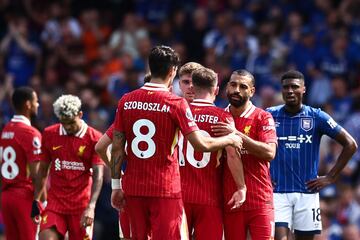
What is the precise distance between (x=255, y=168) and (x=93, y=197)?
2303 millimetres

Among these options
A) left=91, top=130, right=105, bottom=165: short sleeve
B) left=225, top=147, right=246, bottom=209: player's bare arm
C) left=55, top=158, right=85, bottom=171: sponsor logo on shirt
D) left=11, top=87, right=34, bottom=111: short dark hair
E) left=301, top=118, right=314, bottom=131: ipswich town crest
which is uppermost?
left=11, top=87, right=34, bottom=111: short dark hair

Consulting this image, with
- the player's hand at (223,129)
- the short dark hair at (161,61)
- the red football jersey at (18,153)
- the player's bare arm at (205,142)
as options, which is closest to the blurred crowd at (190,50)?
the red football jersey at (18,153)

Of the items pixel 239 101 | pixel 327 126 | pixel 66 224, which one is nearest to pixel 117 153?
pixel 239 101

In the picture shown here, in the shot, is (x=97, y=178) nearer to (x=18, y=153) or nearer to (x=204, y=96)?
(x=18, y=153)

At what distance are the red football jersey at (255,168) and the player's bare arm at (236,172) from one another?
340mm

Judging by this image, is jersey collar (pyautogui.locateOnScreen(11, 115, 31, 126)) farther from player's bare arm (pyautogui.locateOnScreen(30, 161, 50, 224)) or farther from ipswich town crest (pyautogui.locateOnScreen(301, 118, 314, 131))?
ipswich town crest (pyautogui.locateOnScreen(301, 118, 314, 131))

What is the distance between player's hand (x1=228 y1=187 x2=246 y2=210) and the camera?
11.2 metres

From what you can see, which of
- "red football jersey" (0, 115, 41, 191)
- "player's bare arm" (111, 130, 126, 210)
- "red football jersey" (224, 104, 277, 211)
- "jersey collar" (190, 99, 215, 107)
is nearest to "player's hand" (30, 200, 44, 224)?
"red football jersey" (0, 115, 41, 191)

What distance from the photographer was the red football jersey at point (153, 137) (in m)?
10.7

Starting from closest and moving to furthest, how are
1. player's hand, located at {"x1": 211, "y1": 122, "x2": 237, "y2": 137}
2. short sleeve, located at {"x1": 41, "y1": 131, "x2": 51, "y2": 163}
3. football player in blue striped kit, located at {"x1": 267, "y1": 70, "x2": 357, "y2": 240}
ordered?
player's hand, located at {"x1": 211, "y1": 122, "x2": 237, "y2": 137}, football player in blue striped kit, located at {"x1": 267, "y1": 70, "x2": 357, "y2": 240}, short sleeve, located at {"x1": 41, "y1": 131, "x2": 51, "y2": 163}

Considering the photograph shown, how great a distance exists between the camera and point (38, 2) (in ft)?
78.1

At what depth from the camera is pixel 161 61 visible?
35.2 feet

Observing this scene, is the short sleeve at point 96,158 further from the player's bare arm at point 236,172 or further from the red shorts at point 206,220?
the player's bare arm at point 236,172

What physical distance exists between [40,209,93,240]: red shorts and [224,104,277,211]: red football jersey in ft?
7.30
